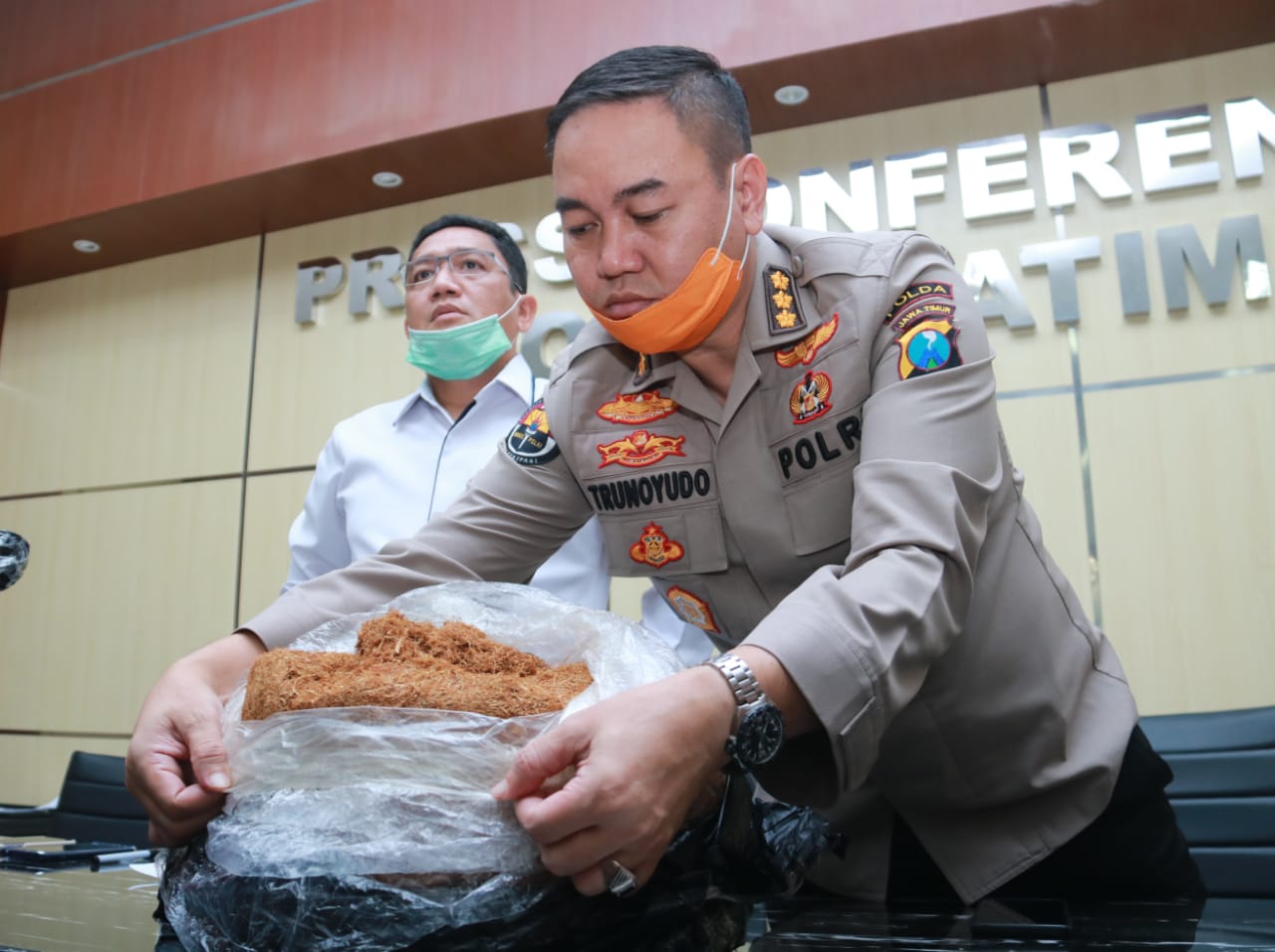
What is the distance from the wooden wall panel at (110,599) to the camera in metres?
3.69

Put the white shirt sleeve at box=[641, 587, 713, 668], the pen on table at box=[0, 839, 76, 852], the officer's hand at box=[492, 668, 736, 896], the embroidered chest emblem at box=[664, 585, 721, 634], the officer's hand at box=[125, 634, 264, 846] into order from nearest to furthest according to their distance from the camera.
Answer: the officer's hand at box=[492, 668, 736, 896] → the officer's hand at box=[125, 634, 264, 846] → the embroidered chest emblem at box=[664, 585, 721, 634] → the pen on table at box=[0, 839, 76, 852] → the white shirt sleeve at box=[641, 587, 713, 668]

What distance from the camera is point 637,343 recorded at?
0.95 meters

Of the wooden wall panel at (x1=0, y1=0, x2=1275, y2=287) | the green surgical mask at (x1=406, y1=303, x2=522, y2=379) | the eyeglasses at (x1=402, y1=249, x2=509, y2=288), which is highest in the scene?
the wooden wall panel at (x1=0, y1=0, x2=1275, y2=287)

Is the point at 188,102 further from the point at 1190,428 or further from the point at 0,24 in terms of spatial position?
the point at 1190,428

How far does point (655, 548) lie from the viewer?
3.18 feet

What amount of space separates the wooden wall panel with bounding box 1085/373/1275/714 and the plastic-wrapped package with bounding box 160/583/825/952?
2.27m

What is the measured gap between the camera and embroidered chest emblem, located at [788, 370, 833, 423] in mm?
878

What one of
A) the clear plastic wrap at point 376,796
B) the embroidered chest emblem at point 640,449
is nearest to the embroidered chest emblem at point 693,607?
the embroidered chest emblem at point 640,449

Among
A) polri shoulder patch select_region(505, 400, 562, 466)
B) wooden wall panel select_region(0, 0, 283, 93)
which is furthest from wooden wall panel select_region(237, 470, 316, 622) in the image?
polri shoulder patch select_region(505, 400, 562, 466)

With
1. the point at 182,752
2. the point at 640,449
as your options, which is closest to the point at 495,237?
the point at 640,449

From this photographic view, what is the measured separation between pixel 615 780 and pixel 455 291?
1.67m

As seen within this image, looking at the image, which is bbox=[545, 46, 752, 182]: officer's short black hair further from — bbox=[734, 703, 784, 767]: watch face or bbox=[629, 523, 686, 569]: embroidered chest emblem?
bbox=[734, 703, 784, 767]: watch face

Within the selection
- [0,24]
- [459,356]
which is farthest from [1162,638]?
[0,24]

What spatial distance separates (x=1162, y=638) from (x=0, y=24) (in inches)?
196
